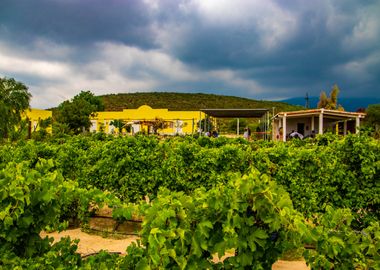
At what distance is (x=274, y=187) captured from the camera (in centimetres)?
219

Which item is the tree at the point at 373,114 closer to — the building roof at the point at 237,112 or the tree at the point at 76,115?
the building roof at the point at 237,112

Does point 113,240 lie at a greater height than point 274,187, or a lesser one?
lesser

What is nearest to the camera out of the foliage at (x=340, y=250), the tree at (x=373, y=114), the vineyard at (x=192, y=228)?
the vineyard at (x=192, y=228)

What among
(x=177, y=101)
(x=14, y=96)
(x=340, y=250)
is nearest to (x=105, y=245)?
(x=340, y=250)

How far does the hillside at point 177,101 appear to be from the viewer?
259ft

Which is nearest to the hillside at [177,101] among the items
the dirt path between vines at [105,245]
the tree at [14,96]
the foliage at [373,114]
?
the foliage at [373,114]

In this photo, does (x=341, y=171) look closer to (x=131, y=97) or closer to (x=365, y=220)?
(x=365, y=220)

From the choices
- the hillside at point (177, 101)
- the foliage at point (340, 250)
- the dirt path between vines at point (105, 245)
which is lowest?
the dirt path between vines at point (105, 245)

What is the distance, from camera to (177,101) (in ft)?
277

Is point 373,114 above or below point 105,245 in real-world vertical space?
above

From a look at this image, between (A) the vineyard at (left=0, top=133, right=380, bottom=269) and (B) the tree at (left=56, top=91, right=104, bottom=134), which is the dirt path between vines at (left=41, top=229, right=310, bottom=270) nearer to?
(A) the vineyard at (left=0, top=133, right=380, bottom=269)

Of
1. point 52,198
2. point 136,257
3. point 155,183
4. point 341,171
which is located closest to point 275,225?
point 136,257

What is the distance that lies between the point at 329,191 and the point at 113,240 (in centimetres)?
333

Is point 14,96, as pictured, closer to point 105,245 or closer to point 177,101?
point 105,245
